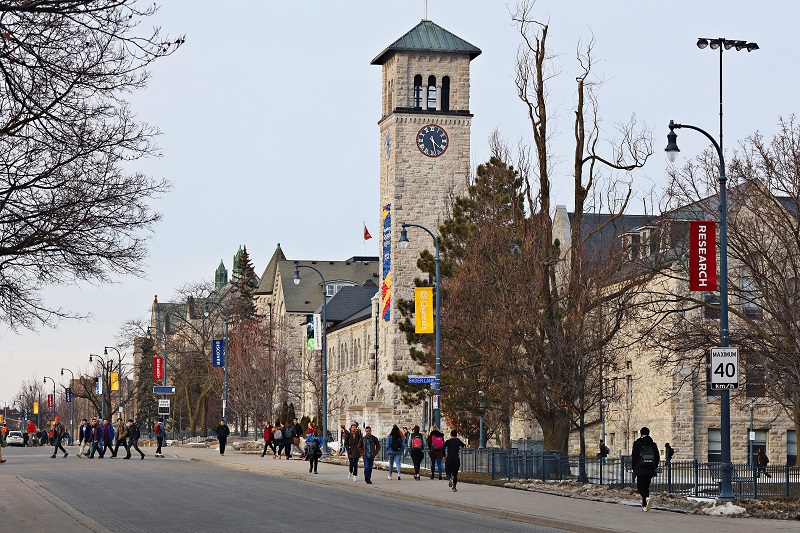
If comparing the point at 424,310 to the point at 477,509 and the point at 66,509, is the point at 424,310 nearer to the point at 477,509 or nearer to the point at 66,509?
the point at 477,509

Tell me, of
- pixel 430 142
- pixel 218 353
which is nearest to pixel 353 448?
pixel 218 353

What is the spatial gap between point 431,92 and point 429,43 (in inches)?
122

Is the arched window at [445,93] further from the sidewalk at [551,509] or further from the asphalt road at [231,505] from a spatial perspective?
the sidewalk at [551,509]

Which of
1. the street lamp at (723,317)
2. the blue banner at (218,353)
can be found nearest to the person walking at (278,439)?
the blue banner at (218,353)

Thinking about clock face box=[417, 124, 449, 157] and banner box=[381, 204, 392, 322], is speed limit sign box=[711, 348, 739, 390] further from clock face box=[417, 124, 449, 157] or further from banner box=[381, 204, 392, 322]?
clock face box=[417, 124, 449, 157]

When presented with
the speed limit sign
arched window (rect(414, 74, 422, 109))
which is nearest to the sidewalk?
the speed limit sign

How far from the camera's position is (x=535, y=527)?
2189 centimetres

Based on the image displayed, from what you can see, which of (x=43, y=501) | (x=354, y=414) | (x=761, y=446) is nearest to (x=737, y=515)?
(x=43, y=501)

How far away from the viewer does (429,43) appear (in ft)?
260

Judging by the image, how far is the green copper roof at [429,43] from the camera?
7856 cm

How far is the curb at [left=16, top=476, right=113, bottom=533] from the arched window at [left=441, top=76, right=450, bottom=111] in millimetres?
49818

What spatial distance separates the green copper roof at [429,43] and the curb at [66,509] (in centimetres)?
5022

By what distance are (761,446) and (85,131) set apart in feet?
150

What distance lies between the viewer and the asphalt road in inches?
860
